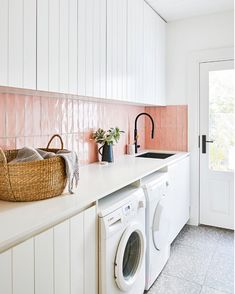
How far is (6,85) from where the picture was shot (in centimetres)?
124

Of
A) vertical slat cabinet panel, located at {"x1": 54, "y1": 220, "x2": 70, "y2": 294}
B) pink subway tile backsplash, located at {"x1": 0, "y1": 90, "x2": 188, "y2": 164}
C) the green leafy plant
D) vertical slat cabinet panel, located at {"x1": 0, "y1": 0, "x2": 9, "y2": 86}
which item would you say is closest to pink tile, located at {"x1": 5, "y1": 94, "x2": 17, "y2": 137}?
pink subway tile backsplash, located at {"x1": 0, "y1": 90, "x2": 188, "y2": 164}

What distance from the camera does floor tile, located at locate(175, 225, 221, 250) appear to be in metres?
2.75

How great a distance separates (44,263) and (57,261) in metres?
0.08

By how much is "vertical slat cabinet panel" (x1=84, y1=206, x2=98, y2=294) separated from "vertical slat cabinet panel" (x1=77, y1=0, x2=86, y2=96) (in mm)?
805

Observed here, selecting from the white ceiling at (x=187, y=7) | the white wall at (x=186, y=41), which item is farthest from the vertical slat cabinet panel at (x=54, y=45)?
the white wall at (x=186, y=41)

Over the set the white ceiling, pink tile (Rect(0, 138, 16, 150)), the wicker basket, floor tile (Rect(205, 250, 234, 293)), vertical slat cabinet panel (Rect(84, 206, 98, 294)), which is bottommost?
floor tile (Rect(205, 250, 234, 293))

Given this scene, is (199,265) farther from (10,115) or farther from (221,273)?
(10,115)

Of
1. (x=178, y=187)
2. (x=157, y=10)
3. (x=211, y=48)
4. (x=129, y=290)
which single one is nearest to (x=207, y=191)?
(x=178, y=187)

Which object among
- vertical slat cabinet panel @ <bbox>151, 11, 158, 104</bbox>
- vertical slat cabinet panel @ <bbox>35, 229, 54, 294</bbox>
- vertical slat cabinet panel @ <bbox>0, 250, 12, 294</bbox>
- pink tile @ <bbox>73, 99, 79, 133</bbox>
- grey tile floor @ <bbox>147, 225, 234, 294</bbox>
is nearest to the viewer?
vertical slat cabinet panel @ <bbox>0, 250, 12, 294</bbox>

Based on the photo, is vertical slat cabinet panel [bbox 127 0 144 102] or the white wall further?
the white wall

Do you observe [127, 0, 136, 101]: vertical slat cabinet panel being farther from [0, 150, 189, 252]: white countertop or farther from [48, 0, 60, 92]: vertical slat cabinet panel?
[48, 0, 60, 92]: vertical slat cabinet panel

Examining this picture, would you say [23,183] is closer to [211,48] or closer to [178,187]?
[178,187]

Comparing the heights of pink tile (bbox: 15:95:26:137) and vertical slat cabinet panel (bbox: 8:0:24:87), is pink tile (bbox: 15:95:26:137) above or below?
below

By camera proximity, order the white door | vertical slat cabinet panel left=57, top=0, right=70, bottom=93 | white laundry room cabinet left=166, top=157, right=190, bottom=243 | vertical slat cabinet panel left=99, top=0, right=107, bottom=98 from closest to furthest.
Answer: vertical slat cabinet panel left=57, top=0, right=70, bottom=93 → vertical slat cabinet panel left=99, top=0, right=107, bottom=98 → white laundry room cabinet left=166, top=157, right=190, bottom=243 → the white door
